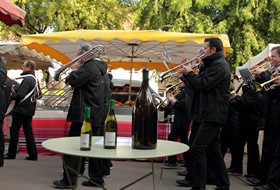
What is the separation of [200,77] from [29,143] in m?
4.05

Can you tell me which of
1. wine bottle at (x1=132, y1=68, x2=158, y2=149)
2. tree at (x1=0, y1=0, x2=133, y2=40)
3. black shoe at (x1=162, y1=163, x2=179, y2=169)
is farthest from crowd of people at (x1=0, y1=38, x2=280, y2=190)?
tree at (x1=0, y1=0, x2=133, y2=40)

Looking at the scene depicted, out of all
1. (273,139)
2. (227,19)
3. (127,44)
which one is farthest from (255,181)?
(227,19)

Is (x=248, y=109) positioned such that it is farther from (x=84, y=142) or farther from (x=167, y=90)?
(x=84, y=142)

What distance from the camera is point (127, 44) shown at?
9430 millimetres

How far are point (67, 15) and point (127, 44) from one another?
11.4 m

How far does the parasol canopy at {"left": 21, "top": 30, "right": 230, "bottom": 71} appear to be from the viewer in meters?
7.98

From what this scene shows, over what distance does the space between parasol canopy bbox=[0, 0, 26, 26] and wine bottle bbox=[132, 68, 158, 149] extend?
2.31 meters

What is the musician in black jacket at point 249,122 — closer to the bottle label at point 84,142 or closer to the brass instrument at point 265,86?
the brass instrument at point 265,86

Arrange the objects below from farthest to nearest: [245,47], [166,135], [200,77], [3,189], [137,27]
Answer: [137,27], [245,47], [166,135], [3,189], [200,77]

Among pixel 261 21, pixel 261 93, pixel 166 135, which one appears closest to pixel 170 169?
pixel 166 135

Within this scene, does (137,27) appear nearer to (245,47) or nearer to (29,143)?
(245,47)

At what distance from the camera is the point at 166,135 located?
8.34 metres

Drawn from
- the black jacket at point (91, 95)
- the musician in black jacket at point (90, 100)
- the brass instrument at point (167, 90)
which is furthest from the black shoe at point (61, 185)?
the brass instrument at point (167, 90)

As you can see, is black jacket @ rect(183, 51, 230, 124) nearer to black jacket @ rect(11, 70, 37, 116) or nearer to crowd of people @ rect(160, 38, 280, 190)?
crowd of people @ rect(160, 38, 280, 190)
